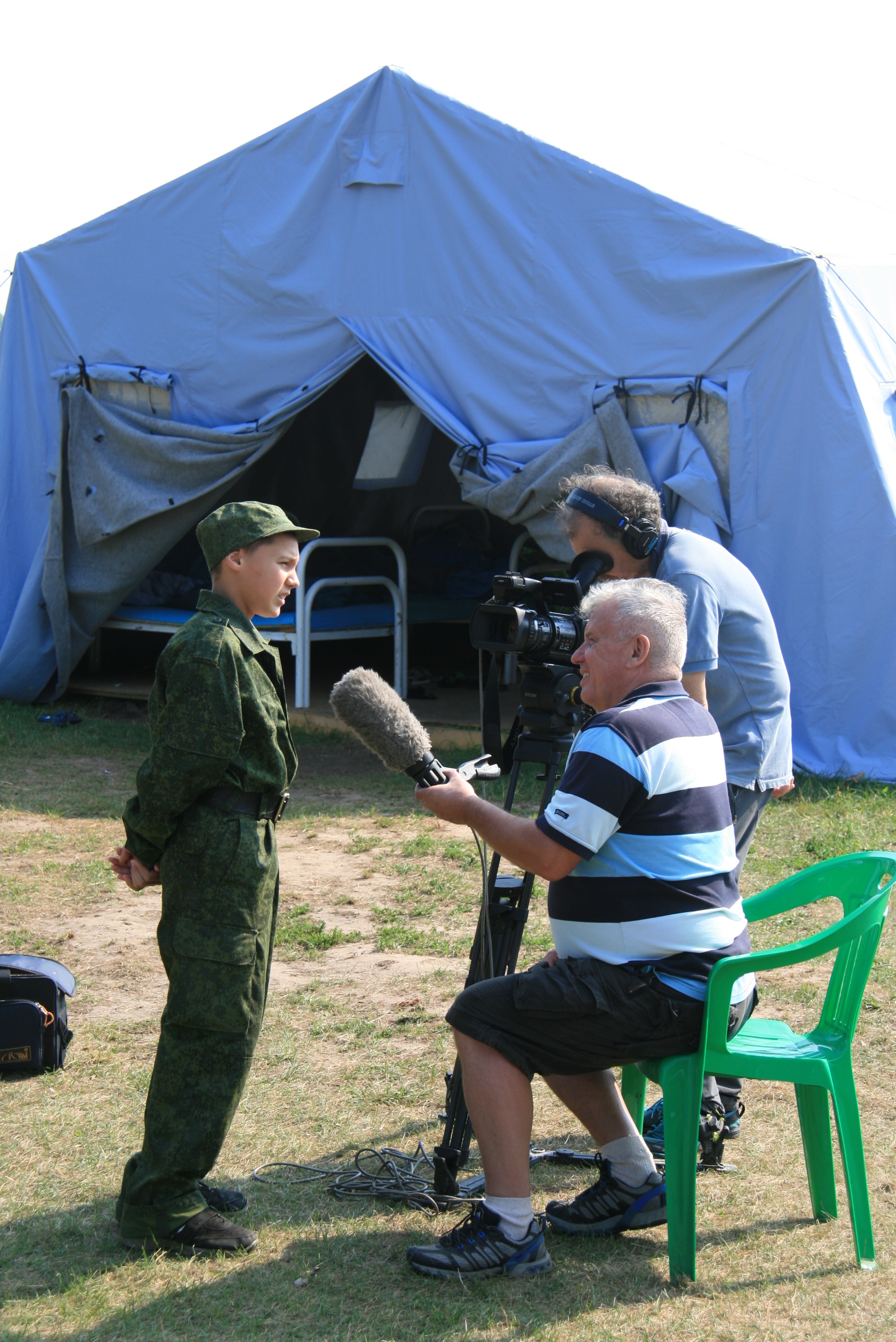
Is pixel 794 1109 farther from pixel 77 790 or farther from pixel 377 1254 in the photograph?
pixel 77 790

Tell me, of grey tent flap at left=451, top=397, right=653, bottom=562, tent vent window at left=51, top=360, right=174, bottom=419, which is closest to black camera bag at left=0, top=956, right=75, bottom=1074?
grey tent flap at left=451, top=397, right=653, bottom=562

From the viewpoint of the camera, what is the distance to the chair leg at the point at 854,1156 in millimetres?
2703

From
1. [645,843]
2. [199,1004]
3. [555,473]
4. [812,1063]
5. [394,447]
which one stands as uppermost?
[394,447]

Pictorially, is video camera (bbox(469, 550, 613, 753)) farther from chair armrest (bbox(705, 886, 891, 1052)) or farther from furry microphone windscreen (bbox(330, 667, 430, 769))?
chair armrest (bbox(705, 886, 891, 1052))

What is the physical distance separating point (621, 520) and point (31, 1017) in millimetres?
2213

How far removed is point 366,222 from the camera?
331 inches

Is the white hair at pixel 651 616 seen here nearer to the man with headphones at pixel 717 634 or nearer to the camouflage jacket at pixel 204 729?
the man with headphones at pixel 717 634

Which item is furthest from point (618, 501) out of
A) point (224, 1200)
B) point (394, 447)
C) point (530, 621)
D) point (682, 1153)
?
point (394, 447)

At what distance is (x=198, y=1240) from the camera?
2.74m

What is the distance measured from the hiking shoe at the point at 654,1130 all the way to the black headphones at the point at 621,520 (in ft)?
4.81

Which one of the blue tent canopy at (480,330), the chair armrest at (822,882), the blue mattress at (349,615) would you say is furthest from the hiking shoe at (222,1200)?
the blue mattress at (349,615)

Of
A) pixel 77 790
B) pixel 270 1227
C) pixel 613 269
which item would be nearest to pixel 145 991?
pixel 270 1227

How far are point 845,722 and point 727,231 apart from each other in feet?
9.45

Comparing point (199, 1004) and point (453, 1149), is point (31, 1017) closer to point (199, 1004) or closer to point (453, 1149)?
point (199, 1004)
